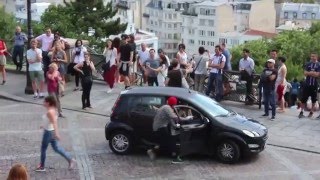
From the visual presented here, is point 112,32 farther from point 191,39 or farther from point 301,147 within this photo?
point 191,39

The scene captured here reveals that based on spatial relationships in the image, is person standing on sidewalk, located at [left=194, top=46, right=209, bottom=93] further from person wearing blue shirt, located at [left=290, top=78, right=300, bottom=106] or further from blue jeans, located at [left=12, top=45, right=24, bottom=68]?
blue jeans, located at [left=12, top=45, right=24, bottom=68]

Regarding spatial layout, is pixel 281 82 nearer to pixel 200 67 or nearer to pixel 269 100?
pixel 269 100

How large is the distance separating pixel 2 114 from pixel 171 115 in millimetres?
6619

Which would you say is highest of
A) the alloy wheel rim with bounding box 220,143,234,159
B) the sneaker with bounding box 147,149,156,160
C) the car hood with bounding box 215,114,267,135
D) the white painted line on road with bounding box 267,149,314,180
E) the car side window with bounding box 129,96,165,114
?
the car side window with bounding box 129,96,165,114

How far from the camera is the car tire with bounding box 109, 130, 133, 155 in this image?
14.6m

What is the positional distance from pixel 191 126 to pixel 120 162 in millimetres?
1687

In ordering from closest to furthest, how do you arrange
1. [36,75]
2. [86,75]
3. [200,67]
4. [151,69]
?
[86,75], [151,69], [36,75], [200,67]

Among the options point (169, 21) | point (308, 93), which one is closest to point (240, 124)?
point (308, 93)

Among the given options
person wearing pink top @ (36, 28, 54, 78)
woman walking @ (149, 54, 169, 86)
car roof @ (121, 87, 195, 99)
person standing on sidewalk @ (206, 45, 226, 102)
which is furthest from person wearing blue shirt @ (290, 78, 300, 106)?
car roof @ (121, 87, 195, 99)

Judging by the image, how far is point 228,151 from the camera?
14.0 metres

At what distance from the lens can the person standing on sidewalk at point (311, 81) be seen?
1789 centimetres

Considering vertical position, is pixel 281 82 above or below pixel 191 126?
above

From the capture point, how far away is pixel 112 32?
6138cm

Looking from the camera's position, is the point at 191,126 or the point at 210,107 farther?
the point at 210,107
